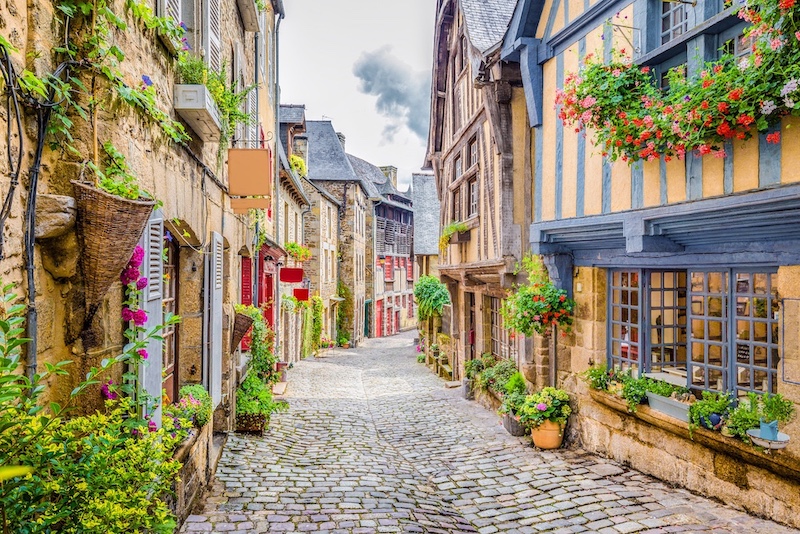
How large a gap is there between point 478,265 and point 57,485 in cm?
816

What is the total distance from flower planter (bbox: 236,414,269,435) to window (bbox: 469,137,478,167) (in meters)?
5.65

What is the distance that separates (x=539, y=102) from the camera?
7.35 meters

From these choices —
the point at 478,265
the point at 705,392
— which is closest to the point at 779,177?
the point at 705,392

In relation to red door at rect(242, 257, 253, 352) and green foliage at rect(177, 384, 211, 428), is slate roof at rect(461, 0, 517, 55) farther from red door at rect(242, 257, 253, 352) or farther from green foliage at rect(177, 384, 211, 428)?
green foliage at rect(177, 384, 211, 428)

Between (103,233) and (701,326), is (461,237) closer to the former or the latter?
(701,326)

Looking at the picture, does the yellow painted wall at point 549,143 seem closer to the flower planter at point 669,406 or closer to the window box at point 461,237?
the flower planter at point 669,406

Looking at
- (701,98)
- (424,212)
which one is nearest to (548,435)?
(701,98)

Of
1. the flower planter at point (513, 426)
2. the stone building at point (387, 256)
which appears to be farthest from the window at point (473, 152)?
the stone building at point (387, 256)

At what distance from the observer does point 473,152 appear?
1078cm

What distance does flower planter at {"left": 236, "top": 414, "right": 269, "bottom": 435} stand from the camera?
7.57 metres

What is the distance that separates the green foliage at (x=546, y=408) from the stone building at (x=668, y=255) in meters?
0.18

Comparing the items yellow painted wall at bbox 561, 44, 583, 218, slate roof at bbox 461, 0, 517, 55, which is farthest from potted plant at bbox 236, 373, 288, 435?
slate roof at bbox 461, 0, 517, 55

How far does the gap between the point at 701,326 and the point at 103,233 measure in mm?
5480

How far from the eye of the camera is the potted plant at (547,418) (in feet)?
23.7
